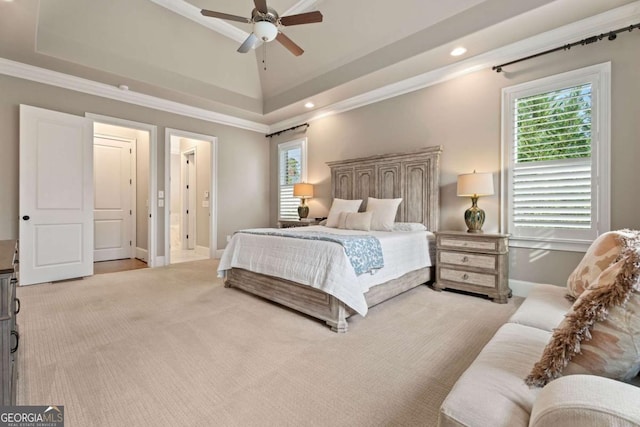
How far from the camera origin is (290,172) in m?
6.25

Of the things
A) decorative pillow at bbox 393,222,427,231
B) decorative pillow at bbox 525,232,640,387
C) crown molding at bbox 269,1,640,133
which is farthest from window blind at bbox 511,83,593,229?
decorative pillow at bbox 525,232,640,387

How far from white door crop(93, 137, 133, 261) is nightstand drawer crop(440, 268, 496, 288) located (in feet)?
20.2

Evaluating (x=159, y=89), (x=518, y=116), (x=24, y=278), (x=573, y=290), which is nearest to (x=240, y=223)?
(x=159, y=89)

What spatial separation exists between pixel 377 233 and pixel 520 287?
176 cm

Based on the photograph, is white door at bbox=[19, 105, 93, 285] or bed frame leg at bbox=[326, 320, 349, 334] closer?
bed frame leg at bbox=[326, 320, 349, 334]

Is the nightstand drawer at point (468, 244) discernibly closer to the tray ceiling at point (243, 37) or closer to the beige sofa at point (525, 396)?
the beige sofa at point (525, 396)

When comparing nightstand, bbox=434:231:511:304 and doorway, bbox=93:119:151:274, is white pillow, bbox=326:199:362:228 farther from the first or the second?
doorway, bbox=93:119:151:274

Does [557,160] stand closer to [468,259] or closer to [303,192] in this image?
[468,259]

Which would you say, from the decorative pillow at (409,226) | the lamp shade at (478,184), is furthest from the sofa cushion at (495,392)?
the decorative pillow at (409,226)

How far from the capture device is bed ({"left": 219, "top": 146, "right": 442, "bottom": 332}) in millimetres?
2611

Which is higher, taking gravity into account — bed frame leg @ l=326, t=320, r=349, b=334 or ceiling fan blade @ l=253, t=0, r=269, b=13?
ceiling fan blade @ l=253, t=0, r=269, b=13

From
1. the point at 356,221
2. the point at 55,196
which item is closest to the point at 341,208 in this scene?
the point at 356,221

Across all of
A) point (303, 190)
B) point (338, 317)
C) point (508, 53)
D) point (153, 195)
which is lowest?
point (338, 317)

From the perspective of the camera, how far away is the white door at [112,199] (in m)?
5.77
